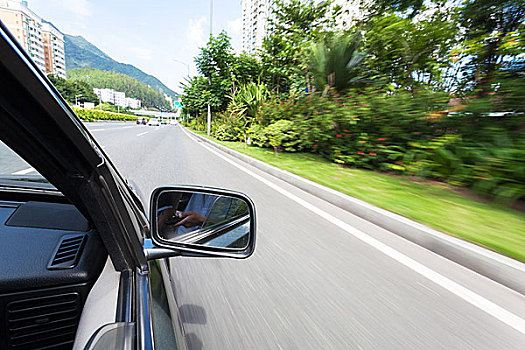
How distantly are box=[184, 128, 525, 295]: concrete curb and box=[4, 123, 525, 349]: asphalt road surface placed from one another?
101mm

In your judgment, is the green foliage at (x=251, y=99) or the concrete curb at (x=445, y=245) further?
the green foliage at (x=251, y=99)

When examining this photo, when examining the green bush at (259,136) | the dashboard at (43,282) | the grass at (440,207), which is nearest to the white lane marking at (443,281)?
the grass at (440,207)

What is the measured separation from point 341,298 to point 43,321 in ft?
6.21

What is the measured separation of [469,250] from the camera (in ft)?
8.70

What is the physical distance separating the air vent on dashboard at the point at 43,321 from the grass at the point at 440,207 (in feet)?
11.4

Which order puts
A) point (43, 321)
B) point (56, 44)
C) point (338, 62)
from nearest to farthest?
point (43, 321)
point (56, 44)
point (338, 62)

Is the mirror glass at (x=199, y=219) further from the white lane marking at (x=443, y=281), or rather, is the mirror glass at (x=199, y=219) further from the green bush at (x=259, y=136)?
the green bush at (x=259, y=136)

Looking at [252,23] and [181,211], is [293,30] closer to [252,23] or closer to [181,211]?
[181,211]

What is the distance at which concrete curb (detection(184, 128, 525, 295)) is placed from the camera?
2350 mm

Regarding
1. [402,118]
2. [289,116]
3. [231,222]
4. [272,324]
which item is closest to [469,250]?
[272,324]

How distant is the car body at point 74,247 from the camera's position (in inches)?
25.5

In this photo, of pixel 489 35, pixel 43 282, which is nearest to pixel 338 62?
pixel 489 35

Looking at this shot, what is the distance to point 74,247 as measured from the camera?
107 centimetres

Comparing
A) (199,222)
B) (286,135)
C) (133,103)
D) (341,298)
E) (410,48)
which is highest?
(133,103)
